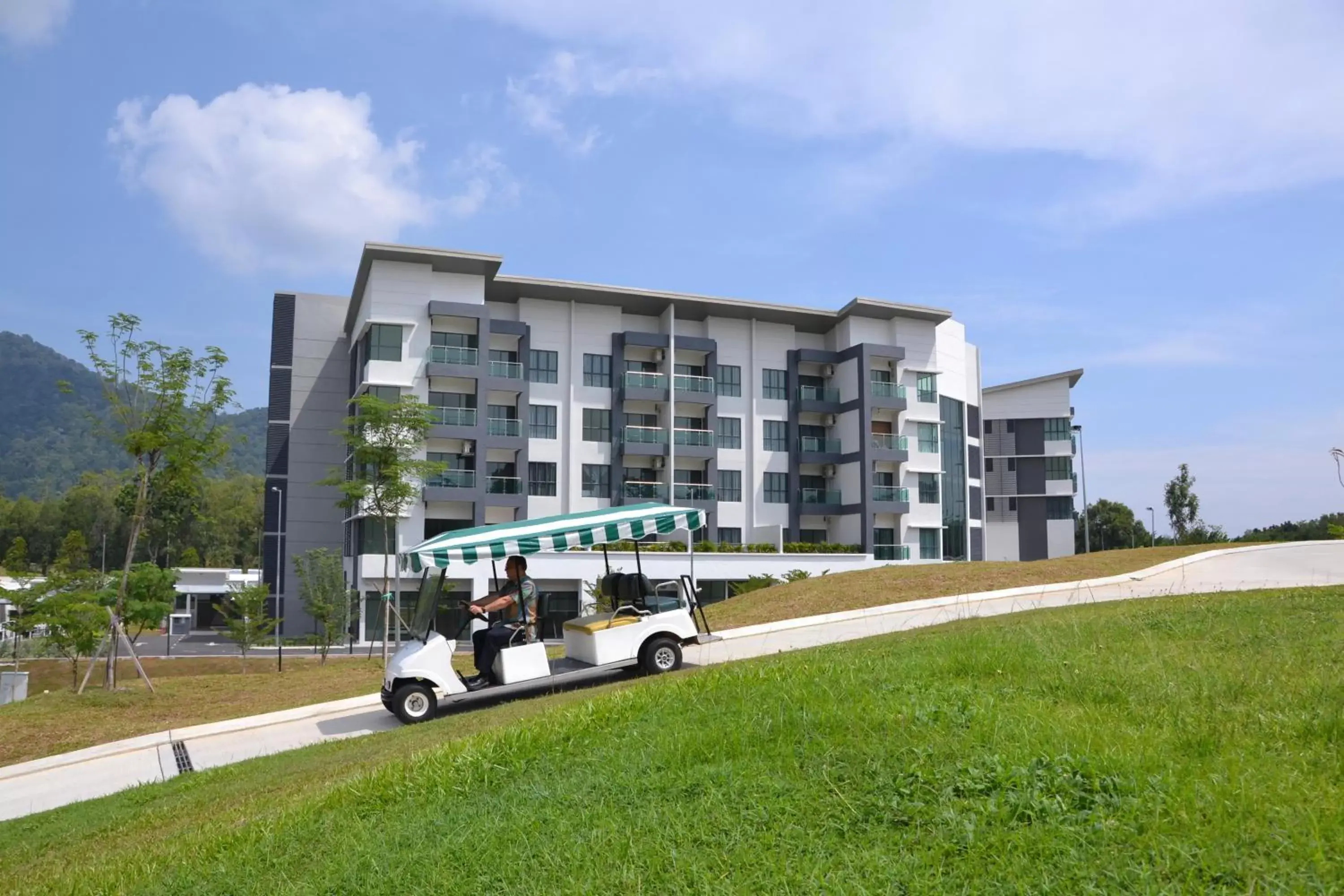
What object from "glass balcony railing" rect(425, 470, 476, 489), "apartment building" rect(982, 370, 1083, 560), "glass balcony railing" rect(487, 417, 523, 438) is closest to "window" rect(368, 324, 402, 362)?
"glass balcony railing" rect(487, 417, 523, 438)

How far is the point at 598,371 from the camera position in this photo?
2090 inches

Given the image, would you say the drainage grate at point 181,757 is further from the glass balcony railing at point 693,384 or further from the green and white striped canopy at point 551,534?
the glass balcony railing at point 693,384

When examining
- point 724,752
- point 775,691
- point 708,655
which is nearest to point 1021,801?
point 724,752

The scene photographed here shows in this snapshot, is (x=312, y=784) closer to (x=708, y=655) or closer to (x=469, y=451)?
(x=708, y=655)

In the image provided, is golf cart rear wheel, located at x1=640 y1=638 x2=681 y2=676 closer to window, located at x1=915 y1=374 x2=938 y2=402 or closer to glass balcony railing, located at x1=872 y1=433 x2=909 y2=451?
glass balcony railing, located at x1=872 y1=433 x2=909 y2=451

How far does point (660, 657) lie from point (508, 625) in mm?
2130

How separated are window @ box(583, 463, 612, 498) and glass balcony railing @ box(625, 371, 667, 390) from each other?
4.48m

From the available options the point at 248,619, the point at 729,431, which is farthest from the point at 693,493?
the point at 248,619

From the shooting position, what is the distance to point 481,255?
47.3 m

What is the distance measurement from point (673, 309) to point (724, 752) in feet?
162

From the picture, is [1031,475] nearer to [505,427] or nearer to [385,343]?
[505,427]

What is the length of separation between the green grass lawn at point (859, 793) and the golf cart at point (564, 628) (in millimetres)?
4463

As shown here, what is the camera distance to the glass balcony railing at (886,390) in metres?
56.1

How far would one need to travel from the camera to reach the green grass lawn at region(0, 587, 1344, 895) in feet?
12.9
